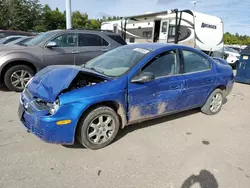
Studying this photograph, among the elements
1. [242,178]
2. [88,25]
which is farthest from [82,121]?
[88,25]

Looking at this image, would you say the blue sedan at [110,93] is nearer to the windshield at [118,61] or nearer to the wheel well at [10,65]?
the windshield at [118,61]

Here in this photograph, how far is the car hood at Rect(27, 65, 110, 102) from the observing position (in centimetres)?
258

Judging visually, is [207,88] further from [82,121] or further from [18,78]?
[18,78]

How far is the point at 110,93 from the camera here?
2791 millimetres

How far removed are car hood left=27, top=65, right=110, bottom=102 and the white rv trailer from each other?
305 inches

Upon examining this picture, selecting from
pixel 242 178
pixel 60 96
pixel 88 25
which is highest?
pixel 88 25

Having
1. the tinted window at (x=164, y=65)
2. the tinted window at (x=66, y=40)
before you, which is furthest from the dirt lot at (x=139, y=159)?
the tinted window at (x=66, y=40)

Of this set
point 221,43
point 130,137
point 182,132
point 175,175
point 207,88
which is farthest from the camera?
point 221,43

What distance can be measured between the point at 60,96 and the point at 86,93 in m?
0.33

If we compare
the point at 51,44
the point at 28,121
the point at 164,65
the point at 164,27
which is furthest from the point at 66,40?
the point at 164,27

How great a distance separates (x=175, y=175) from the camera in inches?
97.9

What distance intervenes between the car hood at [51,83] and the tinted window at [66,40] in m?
2.72

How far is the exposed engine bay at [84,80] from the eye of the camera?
2902 mm

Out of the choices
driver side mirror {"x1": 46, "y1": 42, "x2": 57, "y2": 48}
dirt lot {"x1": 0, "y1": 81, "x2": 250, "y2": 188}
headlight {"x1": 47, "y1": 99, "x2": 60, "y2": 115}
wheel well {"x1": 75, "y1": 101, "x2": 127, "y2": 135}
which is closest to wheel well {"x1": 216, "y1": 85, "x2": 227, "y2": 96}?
dirt lot {"x1": 0, "y1": 81, "x2": 250, "y2": 188}
